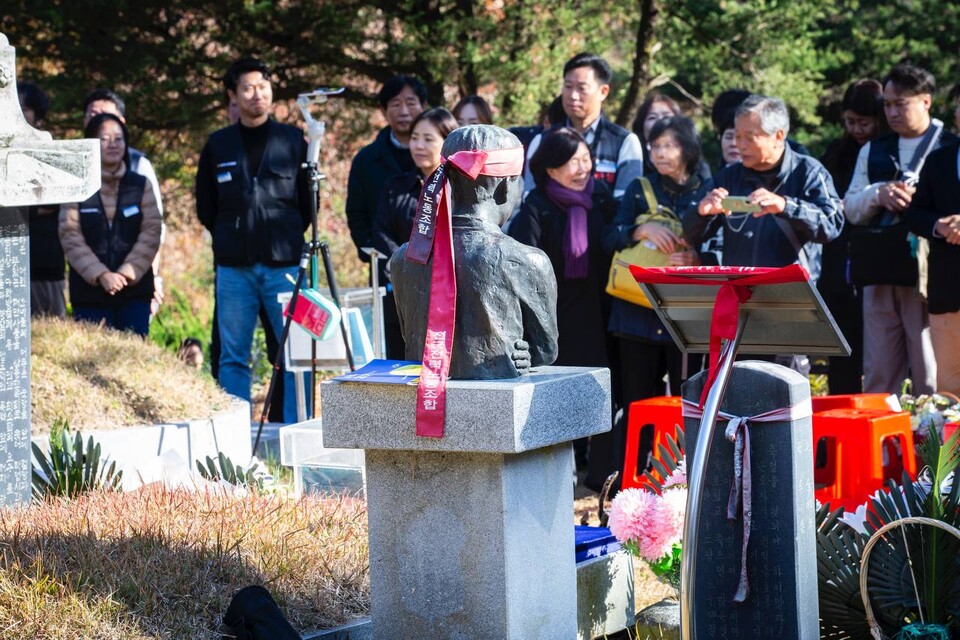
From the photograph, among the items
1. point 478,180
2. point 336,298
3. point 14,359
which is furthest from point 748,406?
point 336,298

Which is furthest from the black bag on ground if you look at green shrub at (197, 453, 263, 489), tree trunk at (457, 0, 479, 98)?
tree trunk at (457, 0, 479, 98)

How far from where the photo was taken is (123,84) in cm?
1178

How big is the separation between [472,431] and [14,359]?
2831mm

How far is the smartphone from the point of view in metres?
5.86

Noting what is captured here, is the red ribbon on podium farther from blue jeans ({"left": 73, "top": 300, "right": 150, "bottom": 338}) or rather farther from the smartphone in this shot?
blue jeans ({"left": 73, "top": 300, "right": 150, "bottom": 338})

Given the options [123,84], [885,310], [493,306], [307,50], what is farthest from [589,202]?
[123,84]

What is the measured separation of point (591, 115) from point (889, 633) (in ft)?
13.1

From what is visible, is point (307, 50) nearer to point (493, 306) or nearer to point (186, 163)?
point (186, 163)

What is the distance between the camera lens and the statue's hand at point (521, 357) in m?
3.74

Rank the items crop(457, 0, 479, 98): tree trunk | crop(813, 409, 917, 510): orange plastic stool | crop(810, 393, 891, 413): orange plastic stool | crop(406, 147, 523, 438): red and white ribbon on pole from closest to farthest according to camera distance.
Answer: crop(406, 147, 523, 438): red and white ribbon on pole → crop(813, 409, 917, 510): orange plastic stool → crop(810, 393, 891, 413): orange plastic stool → crop(457, 0, 479, 98): tree trunk

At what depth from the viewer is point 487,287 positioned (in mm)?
3709

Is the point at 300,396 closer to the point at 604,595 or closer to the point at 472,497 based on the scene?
the point at 604,595

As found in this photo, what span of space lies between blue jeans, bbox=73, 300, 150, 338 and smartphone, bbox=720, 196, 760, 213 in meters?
4.02

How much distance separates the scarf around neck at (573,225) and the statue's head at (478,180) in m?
2.78
